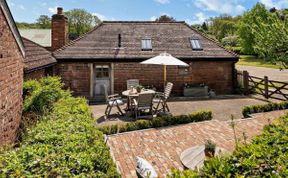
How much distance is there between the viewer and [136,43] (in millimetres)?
15727

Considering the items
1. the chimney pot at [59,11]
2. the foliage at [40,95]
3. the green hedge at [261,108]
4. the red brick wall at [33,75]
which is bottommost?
the green hedge at [261,108]

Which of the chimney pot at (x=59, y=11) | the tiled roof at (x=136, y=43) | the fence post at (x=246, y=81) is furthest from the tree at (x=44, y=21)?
the fence post at (x=246, y=81)

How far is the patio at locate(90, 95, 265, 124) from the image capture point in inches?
400

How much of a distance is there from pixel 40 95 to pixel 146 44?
32.1ft

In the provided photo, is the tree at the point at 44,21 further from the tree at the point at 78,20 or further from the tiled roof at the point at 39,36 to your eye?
the tiled roof at the point at 39,36

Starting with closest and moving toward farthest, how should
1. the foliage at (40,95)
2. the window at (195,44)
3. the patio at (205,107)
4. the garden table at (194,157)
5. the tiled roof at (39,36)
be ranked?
the garden table at (194,157) < the foliage at (40,95) < the patio at (205,107) < the window at (195,44) < the tiled roof at (39,36)

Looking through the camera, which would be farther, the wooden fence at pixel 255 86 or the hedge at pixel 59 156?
the wooden fence at pixel 255 86

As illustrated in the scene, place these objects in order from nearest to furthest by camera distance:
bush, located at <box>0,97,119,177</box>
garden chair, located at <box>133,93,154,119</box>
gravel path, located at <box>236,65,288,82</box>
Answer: bush, located at <box>0,97,119,177</box>, garden chair, located at <box>133,93,154,119</box>, gravel path, located at <box>236,65,288,82</box>

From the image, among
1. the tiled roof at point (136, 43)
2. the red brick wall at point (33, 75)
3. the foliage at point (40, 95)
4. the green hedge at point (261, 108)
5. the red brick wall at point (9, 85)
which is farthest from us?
the tiled roof at point (136, 43)

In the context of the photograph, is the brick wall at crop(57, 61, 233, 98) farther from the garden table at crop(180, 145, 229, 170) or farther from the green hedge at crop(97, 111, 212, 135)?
the garden table at crop(180, 145, 229, 170)

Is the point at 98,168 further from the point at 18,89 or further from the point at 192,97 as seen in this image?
the point at 192,97

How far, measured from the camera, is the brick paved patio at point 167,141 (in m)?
5.81

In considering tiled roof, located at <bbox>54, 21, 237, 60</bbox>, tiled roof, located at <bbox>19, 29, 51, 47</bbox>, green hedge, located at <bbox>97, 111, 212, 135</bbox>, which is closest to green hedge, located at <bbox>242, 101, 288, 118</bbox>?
green hedge, located at <bbox>97, 111, 212, 135</bbox>

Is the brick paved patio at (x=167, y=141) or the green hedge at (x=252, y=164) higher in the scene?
the green hedge at (x=252, y=164)
